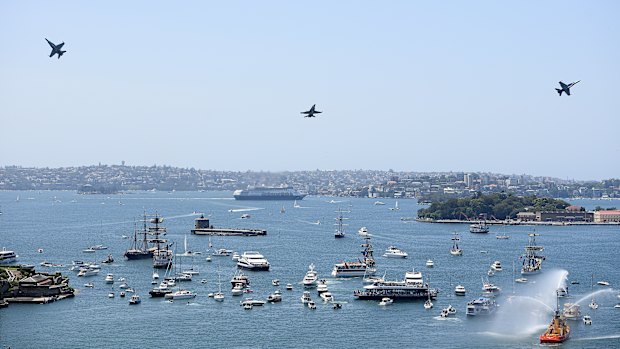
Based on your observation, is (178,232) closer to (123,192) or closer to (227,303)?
(227,303)

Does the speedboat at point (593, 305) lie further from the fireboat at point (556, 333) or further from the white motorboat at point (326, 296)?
the white motorboat at point (326, 296)

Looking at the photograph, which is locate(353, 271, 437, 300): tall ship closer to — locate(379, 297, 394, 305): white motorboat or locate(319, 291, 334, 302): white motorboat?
locate(379, 297, 394, 305): white motorboat

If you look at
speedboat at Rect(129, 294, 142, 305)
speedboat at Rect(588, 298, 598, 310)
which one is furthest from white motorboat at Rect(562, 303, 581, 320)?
speedboat at Rect(129, 294, 142, 305)

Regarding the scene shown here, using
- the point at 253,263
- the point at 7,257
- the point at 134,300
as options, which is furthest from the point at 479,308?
the point at 7,257

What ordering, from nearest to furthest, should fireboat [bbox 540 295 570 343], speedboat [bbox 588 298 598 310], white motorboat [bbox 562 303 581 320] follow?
fireboat [bbox 540 295 570 343], white motorboat [bbox 562 303 581 320], speedboat [bbox 588 298 598 310]

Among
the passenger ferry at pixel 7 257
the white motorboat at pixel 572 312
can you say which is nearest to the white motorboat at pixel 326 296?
the white motorboat at pixel 572 312

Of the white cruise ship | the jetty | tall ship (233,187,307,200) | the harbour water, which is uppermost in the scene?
tall ship (233,187,307,200)
